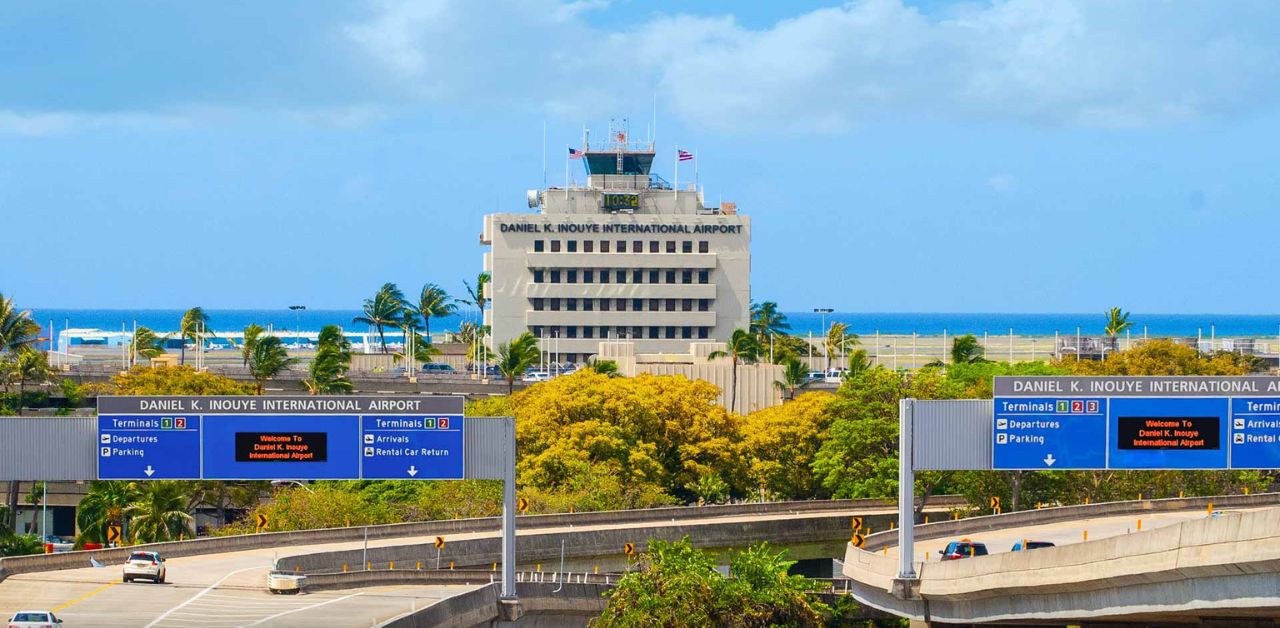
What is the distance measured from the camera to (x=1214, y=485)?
8294 centimetres

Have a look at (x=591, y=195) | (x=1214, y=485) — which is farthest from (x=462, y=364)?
(x=1214, y=485)

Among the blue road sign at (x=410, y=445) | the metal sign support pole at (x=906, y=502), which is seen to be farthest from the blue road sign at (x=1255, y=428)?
the blue road sign at (x=410, y=445)

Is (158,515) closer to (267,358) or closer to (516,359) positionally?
(267,358)

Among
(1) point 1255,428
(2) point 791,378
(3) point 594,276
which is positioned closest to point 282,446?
(1) point 1255,428

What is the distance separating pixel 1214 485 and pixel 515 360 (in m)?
49.7

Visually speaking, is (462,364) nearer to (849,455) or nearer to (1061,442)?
(849,455)

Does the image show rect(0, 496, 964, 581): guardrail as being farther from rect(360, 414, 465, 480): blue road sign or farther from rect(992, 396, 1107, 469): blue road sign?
rect(992, 396, 1107, 469): blue road sign

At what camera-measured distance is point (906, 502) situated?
53750 millimetres

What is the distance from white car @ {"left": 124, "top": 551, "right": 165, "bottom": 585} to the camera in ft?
174

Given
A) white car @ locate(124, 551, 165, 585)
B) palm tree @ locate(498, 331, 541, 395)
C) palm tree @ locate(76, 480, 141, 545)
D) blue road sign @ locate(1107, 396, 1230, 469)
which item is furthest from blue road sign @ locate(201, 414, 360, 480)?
palm tree @ locate(498, 331, 541, 395)

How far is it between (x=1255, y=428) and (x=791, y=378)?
6888 centimetres

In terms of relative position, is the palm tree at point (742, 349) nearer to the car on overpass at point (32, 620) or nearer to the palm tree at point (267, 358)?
the palm tree at point (267, 358)

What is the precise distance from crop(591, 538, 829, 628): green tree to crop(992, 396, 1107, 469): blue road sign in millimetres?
8461

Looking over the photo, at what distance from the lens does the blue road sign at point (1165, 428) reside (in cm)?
5369
